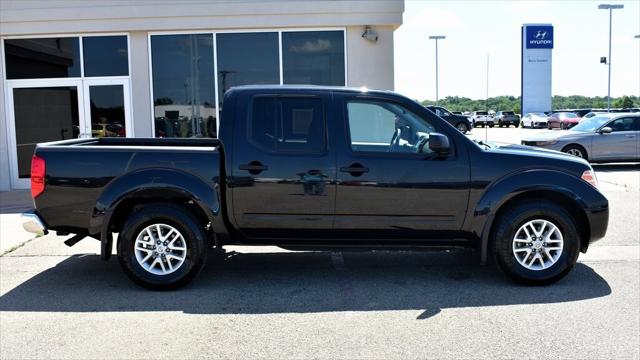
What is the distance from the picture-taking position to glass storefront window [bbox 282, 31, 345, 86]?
13.0 m

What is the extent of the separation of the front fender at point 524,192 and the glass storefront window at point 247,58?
25.3 feet

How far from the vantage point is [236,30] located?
13016 mm

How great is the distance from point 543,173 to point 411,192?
1.29m

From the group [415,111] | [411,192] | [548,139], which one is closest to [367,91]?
[415,111]

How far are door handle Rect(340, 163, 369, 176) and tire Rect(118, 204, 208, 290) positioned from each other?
4.91 feet

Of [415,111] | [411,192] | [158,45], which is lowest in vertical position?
[411,192]

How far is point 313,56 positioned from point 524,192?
7741 mm

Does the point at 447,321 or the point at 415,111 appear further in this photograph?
the point at 415,111

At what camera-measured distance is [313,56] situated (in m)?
13.0

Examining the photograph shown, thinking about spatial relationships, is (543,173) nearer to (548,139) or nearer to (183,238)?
(183,238)

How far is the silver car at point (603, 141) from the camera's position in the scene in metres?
16.7

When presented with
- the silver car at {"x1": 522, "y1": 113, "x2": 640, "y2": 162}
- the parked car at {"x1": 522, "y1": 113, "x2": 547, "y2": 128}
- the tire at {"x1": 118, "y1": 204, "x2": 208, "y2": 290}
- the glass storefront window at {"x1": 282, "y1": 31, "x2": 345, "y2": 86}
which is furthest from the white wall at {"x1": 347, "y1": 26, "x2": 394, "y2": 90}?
the parked car at {"x1": 522, "y1": 113, "x2": 547, "y2": 128}

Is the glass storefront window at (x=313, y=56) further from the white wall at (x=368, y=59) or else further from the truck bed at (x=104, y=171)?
the truck bed at (x=104, y=171)

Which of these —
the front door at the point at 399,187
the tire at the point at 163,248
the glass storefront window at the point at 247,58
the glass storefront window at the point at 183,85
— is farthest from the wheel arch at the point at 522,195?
the glass storefront window at the point at 183,85
